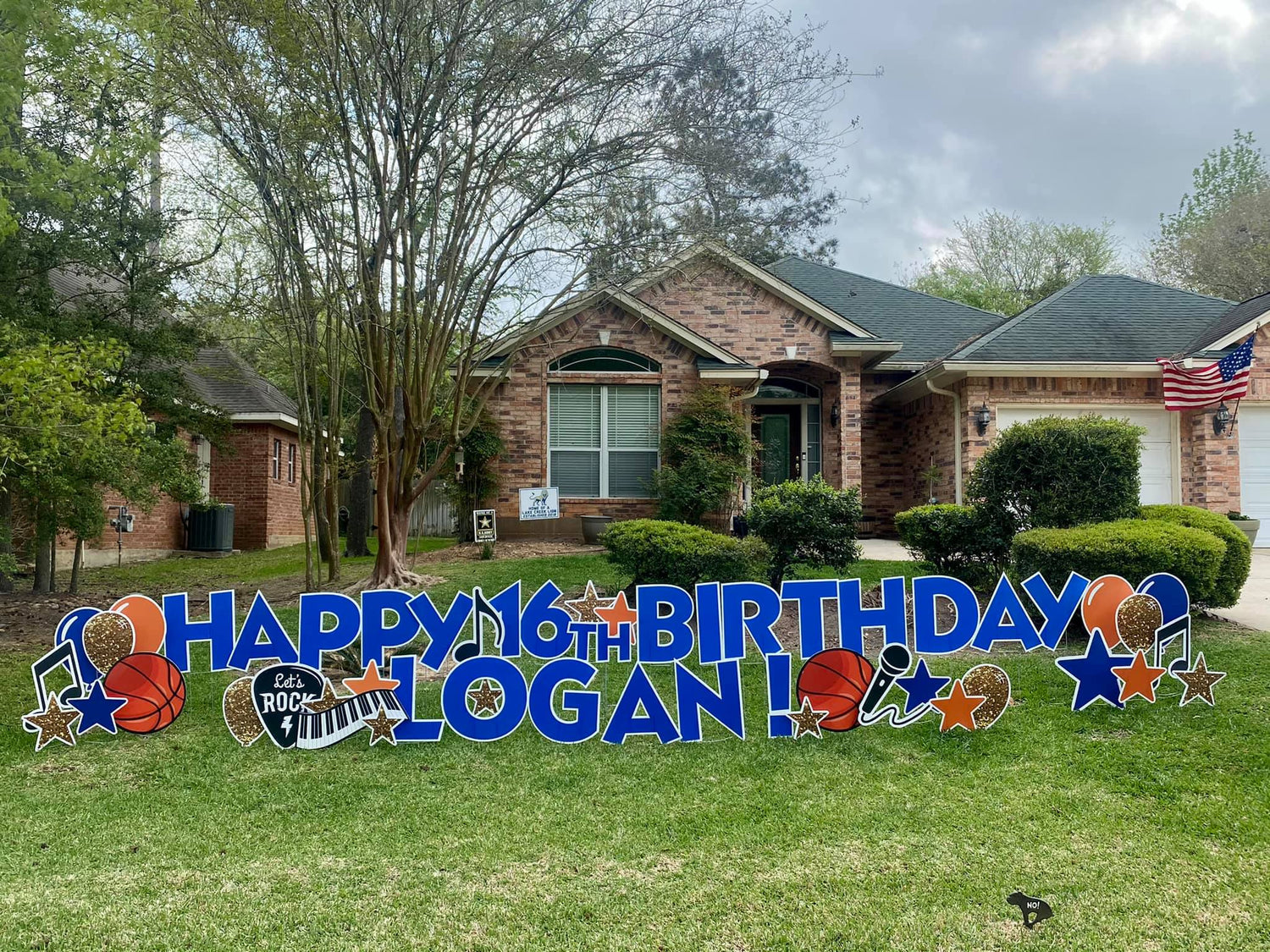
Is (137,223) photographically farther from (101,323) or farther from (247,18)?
(247,18)

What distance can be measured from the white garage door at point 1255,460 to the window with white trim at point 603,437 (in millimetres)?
8630

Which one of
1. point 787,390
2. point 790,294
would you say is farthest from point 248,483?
point 790,294

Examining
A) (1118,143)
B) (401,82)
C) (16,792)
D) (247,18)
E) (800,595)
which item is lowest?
(16,792)

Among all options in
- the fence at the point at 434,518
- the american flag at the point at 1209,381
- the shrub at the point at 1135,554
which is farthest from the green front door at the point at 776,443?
the shrub at the point at 1135,554

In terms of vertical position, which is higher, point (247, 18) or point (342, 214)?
point (247, 18)

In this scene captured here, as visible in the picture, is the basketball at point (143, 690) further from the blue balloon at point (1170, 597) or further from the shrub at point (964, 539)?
the shrub at point (964, 539)

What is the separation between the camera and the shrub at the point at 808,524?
7.90 m

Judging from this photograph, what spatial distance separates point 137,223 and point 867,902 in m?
10.0

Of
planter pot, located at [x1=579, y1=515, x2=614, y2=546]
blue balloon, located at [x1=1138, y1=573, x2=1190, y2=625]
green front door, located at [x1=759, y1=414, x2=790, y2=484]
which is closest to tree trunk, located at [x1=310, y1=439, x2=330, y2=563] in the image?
planter pot, located at [x1=579, y1=515, x2=614, y2=546]

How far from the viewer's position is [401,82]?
8.30 m

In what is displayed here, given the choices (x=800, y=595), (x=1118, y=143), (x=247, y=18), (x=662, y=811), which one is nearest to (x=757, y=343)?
(x=247, y=18)

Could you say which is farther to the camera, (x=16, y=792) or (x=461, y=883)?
(x=16, y=792)

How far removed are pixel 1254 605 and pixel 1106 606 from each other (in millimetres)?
3930

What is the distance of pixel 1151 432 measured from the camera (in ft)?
44.2
